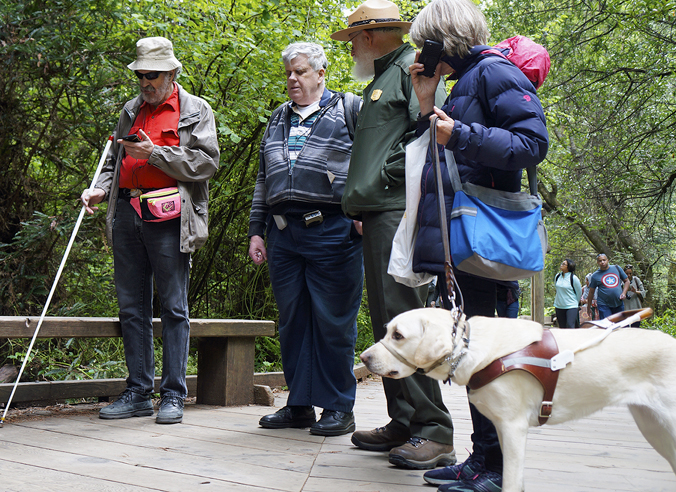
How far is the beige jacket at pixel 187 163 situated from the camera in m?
3.63

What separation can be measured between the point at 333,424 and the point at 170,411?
0.97 meters

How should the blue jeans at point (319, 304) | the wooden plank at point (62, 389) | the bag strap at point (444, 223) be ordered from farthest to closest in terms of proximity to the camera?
the wooden plank at point (62, 389) < the blue jeans at point (319, 304) < the bag strap at point (444, 223)

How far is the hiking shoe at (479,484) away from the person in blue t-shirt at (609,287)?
10477 mm

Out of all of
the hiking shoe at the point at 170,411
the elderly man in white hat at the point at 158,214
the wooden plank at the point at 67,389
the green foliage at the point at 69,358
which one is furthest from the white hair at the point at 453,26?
the green foliage at the point at 69,358

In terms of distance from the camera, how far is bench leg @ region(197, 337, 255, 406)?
4352mm

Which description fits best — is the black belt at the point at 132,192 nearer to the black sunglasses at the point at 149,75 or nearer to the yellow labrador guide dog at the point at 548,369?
the black sunglasses at the point at 149,75

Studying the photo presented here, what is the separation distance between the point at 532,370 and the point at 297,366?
6.47 ft

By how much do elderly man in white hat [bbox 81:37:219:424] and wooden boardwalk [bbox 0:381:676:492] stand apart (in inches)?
13.2

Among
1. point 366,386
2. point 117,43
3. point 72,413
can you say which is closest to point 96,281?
point 72,413

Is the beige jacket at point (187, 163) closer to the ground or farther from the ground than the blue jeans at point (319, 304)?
farther from the ground

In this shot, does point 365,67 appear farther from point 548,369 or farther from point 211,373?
point 211,373

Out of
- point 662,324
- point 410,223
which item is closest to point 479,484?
point 410,223

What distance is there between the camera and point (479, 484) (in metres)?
2.15

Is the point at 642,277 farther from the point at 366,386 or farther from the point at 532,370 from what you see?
the point at 532,370
